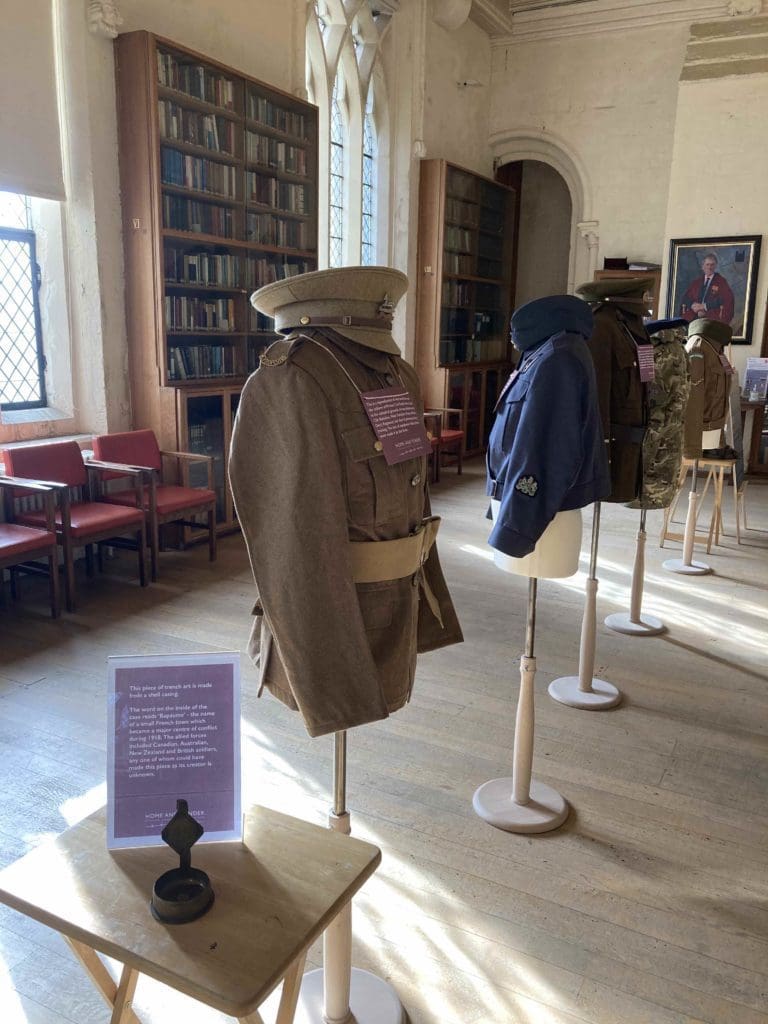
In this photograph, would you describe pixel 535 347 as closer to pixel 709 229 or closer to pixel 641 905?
pixel 641 905

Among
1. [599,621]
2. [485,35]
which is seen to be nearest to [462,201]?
[485,35]

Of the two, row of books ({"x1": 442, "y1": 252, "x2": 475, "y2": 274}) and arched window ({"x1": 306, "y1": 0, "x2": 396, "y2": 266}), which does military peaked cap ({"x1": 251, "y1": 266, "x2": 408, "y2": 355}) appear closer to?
arched window ({"x1": 306, "y1": 0, "x2": 396, "y2": 266})

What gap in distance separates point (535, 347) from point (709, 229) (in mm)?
7316

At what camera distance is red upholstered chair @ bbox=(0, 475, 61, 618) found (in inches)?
156

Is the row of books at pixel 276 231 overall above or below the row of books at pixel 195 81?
below

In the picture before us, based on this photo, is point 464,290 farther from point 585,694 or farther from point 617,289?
point 585,694

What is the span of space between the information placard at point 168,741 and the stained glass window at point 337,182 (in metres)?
7.20

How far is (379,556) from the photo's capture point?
5.05 ft

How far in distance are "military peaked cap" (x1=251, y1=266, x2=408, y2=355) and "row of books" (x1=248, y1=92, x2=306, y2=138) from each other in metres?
5.05

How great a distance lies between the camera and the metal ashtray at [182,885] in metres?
1.17

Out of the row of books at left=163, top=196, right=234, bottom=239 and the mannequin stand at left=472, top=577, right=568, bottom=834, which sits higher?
the row of books at left=163, top=196, right=234, bottom=239

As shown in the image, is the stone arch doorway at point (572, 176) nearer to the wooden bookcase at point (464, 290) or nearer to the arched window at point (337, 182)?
the wooden bookcase at point (464, 290)

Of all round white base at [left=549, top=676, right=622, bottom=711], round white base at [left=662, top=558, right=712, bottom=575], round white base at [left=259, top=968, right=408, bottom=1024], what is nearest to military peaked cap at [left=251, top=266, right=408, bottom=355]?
round white base at [left=259, top=968, right=408, bottom=1024]

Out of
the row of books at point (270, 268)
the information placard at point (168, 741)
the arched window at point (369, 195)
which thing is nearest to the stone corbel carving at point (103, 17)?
the row of books at point (270, 268)
